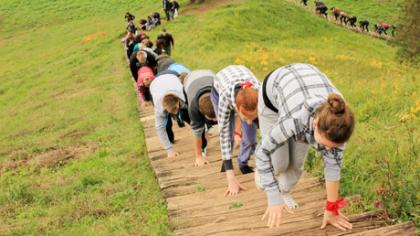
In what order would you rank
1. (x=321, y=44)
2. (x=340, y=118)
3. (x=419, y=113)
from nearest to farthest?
1. (x=340, y=118)
2. (x=419, y=113)
3. (x=321, y=44)

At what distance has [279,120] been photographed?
3354mm

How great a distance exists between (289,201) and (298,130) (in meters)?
1.36

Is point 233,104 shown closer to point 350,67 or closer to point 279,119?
point 279,119

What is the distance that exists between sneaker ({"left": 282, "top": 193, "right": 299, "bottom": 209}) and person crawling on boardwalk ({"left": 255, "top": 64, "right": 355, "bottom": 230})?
139mm

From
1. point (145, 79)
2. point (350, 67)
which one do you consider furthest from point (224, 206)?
point (350, 67)

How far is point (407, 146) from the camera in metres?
5.19

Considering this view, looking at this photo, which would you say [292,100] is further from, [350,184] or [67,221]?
[67,221]

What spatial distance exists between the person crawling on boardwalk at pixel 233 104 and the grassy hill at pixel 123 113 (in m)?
0.88

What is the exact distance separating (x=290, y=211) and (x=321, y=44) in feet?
63.1

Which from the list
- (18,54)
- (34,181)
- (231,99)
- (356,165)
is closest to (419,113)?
(356,165)

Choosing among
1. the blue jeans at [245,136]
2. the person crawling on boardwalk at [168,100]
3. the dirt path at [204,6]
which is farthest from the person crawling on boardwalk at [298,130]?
the dirt path at [204,6]

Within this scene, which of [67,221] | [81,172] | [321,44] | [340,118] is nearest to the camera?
[340,118]

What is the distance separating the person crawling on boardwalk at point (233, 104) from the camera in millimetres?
4129

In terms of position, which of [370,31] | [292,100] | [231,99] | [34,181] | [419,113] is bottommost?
[370,31]
